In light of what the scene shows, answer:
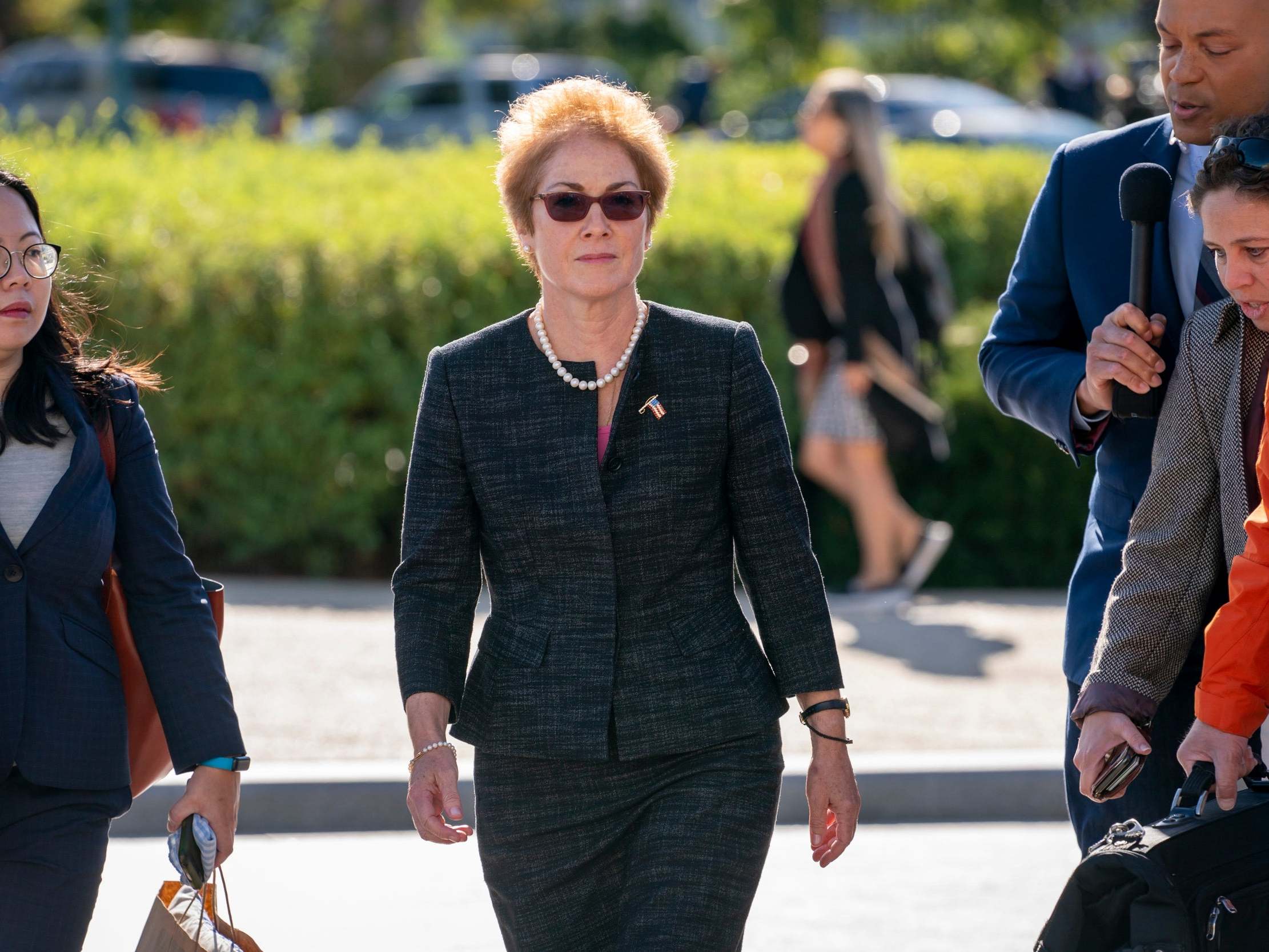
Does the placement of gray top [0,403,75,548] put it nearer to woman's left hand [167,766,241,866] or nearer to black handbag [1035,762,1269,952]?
woman's left hand [167,766,241,866]

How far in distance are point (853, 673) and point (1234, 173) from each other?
5.01m

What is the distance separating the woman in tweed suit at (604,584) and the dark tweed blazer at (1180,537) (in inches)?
19.5

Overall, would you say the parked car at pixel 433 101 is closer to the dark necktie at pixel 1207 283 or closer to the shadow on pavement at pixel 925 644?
the shadow on pavement at pixel 925 644

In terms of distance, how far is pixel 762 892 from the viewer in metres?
5.88

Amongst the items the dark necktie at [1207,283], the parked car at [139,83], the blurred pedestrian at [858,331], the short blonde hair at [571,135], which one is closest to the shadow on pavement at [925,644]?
the blurred pedestrian at [858,331]

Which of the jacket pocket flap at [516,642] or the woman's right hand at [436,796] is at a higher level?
the jacket pocket flap at [516,642]

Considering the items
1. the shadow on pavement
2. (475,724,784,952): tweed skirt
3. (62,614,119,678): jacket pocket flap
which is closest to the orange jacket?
(475,724,784,952): tweed skirt

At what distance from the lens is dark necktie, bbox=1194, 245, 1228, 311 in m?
3.37

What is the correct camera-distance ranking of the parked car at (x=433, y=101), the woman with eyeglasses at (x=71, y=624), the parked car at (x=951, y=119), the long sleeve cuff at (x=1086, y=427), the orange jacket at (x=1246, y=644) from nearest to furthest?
the orange jacket at (x=1246, y=644)
the woman with eyeglasses at (x=71, y=624)
the long sleeve cuff at (x=1086, y=427)
the parked car at (x=951, y=119)
the parked car at (x=433, y=101)

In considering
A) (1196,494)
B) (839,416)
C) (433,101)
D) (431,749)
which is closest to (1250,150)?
(1196,494)

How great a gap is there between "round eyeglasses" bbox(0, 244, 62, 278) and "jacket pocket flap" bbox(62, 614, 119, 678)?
564 millimetres

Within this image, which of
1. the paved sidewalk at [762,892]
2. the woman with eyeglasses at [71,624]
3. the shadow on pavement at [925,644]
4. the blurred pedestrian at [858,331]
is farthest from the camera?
the blurred pedestrian at [858,331]

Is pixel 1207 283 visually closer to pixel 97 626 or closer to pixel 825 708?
pixel 825 708

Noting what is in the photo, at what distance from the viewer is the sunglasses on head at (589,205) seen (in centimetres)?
340
